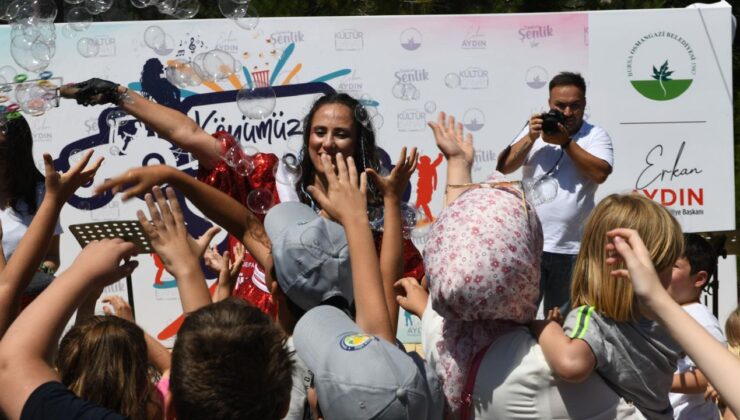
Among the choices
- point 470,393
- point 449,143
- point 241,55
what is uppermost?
point 241,55

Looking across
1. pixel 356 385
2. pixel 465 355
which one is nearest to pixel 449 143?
pixel 465 355

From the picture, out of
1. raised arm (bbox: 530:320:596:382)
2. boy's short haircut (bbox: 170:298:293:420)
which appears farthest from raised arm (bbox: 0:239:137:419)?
raised arm (bbox: 530:320:596:382)

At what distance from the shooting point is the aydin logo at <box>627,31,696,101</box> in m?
6.99

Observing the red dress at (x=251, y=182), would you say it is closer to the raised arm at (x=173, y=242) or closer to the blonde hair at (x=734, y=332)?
the raised arm at (x=173, y=242)

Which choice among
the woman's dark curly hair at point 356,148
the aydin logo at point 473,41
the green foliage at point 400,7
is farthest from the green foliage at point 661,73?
the woman's dark curly hair at point 356,148

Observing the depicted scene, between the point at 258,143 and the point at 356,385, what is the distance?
4800mm

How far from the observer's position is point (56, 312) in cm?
211

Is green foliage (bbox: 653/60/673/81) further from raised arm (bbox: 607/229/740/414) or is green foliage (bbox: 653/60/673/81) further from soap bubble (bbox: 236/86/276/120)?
raised arm (bbox: 607/229/740/414)

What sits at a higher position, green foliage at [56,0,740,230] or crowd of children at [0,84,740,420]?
green foliage at [56,0,740,230]

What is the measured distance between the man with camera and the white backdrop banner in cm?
100

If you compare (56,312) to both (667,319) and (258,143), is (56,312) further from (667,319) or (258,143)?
(258,143)

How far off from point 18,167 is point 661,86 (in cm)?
443

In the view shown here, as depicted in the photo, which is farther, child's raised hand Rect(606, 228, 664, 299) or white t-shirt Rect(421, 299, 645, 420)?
white t-shirt Rect(421, 299, 645, 420)

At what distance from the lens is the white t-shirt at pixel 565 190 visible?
5711 millimetres
